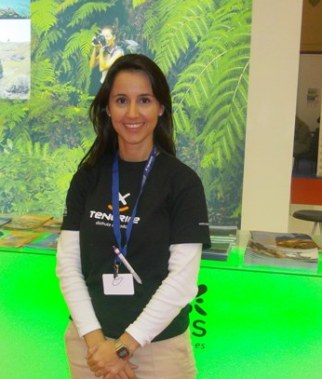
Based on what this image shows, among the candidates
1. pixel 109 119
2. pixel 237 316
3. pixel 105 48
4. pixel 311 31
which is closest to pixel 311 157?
pixel 311 31

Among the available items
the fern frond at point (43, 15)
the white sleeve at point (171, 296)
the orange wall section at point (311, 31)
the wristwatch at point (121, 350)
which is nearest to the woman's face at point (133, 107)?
the white sleeve at point (171, 296)

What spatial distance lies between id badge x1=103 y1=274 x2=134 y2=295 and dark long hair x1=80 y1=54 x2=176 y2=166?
32 centimetres

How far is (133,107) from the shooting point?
4.28ft

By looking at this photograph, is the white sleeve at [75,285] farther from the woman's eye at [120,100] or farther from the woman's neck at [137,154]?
the woman's eye at [120,100]

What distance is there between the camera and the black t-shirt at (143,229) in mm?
1274

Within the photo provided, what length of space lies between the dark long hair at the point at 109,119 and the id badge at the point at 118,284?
0.32 m

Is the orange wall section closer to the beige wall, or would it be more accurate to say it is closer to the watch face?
the beige wall

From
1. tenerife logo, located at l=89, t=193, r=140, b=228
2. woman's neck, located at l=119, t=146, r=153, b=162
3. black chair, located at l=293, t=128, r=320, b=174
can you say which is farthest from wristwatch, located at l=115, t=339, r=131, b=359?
black chair, located at l=293, t=128, r=320, b=174

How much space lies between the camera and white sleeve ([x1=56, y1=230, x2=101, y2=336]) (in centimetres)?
130

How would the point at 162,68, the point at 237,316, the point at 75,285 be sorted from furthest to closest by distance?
the point at 162,68 < the point at 237,316 < the point at 75,285

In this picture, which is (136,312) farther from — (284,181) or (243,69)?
(243,69)

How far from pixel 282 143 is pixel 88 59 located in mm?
1195

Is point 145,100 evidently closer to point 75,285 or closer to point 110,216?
point 110,216

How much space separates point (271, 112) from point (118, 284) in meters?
1.70
